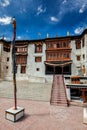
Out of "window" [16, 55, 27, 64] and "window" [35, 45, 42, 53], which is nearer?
"window" [35, 45, 42, 53]

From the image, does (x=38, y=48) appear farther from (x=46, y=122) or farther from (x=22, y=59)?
(x=46, y=122)

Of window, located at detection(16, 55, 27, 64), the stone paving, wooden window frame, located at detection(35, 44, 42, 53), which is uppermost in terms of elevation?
wooden window frame, located at detection(35, 44, 42, 53)

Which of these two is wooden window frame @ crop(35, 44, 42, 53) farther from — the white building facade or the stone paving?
the stone paving

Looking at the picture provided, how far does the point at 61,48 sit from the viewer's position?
3066cm

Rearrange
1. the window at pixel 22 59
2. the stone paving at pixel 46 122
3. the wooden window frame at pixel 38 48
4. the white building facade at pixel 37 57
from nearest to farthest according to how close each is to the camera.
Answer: the stone paving at pixel 46 122 < the white building facade at pixel 37 57 < the wooden window frame at pixel 38 48 < the window at pixel 22 59

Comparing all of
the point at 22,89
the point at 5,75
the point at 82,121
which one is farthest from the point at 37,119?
the point at 5,75

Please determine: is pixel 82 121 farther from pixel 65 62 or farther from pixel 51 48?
pixel 51 48

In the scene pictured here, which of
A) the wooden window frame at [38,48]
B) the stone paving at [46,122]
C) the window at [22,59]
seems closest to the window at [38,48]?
the wooden window frame at [38,48]

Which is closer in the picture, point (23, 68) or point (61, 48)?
point (61, 48)

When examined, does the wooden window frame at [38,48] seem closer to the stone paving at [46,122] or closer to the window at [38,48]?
the window at [38,48]

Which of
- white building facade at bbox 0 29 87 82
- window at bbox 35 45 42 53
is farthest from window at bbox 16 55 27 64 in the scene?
window at bbox 35 45 42 53

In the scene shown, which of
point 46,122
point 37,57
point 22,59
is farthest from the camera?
point 22,59

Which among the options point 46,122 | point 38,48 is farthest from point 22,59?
point 46,122

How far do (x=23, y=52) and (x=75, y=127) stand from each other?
2714 centimetres
